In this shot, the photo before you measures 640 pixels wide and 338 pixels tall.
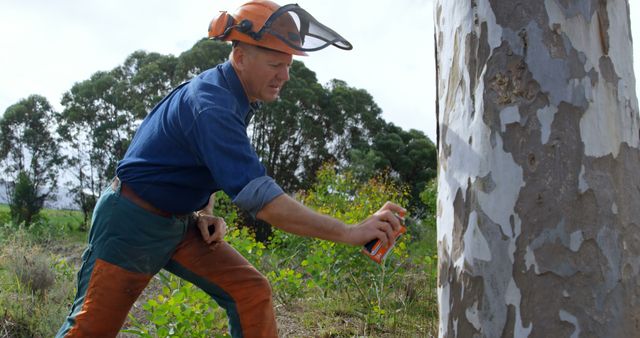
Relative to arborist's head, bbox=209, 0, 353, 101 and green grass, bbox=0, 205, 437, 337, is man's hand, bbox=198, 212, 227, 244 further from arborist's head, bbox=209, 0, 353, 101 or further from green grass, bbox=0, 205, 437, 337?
green grass, bbox=0, 205, 437, 337

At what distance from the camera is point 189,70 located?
53.8ft

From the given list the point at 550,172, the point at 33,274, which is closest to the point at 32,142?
the point at 33,274

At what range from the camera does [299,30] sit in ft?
9.05

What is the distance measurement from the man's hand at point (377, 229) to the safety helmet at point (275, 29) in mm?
856

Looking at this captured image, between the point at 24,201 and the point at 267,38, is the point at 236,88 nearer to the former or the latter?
the point at 267,38

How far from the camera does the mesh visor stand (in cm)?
266

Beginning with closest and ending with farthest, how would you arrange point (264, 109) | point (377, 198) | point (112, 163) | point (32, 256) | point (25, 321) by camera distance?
point (25, 321) → point (32, 256) → point (377, 198) → point (264, 109) → point (112, 163)

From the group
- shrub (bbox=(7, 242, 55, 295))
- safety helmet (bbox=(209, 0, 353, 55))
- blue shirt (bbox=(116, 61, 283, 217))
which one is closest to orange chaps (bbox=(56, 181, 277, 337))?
blue shirt (bbox=(116, 61, 283, 217))

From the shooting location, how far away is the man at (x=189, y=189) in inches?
104

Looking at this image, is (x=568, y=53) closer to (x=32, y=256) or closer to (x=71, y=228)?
(x=32, y=256)

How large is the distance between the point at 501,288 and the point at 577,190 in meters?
0.35

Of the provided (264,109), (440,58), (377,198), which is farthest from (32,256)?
(264,109)

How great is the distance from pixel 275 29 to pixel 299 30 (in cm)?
13

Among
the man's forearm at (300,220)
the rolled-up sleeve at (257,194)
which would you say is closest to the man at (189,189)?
the rolled-up sleeve at (257,194)
